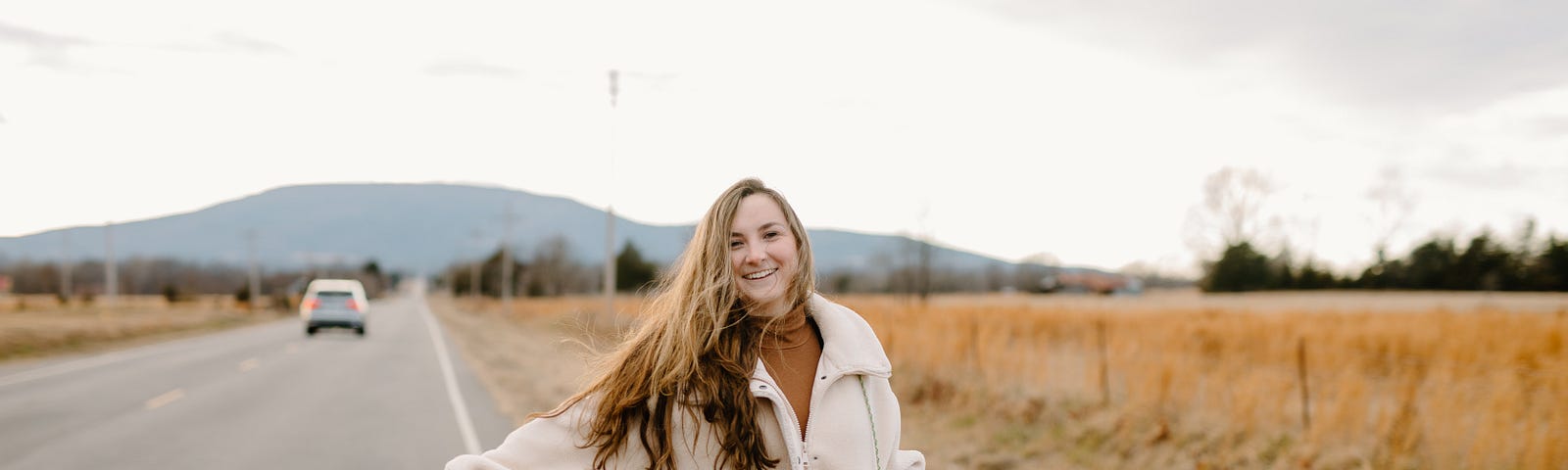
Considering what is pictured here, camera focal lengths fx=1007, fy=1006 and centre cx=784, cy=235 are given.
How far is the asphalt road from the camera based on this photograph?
8.62 m

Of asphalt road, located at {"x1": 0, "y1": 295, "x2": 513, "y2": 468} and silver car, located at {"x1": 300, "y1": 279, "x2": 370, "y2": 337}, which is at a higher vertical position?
silver car, located at {"x1": 300, "y1": 279, "x2": 370, "y2": 337}

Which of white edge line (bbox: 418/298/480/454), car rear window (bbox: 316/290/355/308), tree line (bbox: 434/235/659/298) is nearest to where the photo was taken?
white edge line (bbox: 418/298/480/454)

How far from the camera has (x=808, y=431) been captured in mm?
2574

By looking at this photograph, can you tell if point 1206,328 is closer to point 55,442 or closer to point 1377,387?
point 1377,387

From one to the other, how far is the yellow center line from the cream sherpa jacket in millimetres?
11605

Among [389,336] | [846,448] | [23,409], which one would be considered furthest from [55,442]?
[389,336]

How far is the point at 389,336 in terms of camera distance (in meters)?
29.6

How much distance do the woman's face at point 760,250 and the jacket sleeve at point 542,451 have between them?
57 centimetres

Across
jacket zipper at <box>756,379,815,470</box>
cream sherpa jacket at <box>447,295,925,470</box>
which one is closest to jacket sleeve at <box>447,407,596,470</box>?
cream sherpa jacket at <box>447,295,925,470</box>

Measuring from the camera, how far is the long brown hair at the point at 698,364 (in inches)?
99.2

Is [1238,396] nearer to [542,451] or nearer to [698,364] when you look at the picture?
[698,364]

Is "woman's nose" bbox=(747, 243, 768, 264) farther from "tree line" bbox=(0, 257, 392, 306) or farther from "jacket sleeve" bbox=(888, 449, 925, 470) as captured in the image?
"tree line" bbox=(0, 257, 392, 306)

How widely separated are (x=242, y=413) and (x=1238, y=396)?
34.5ft

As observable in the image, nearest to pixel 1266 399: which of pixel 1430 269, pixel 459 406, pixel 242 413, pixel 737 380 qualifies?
pixel 737 380
